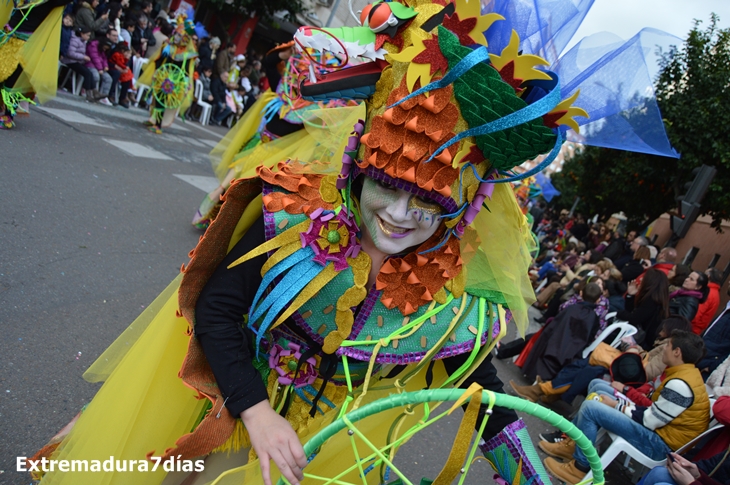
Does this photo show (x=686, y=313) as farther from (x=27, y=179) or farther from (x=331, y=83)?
(x=27, y=179)

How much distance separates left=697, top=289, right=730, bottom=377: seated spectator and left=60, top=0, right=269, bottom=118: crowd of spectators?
9.52m

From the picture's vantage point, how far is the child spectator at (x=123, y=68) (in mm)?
10453

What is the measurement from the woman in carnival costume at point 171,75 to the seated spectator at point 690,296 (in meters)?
8.53

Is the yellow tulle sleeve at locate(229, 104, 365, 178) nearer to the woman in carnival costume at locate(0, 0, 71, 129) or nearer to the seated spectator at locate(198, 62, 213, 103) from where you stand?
the woman in carnival costume at locate(0, 0, 71, 129)

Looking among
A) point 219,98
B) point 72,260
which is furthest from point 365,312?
point 219,98

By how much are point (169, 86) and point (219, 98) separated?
532 centimetres

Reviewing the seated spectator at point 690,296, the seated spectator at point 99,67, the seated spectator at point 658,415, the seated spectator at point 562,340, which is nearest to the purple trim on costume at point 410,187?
the seated spectator at point 658,415

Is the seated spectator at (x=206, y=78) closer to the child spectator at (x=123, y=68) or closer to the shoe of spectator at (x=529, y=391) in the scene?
the child spectator at (x=123, y=68)

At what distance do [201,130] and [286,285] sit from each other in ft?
40.5

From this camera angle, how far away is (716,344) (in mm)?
5469

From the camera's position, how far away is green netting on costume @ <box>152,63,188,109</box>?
9750 millimetres

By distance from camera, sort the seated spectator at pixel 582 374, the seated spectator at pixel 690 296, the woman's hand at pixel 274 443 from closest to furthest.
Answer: the woman's hand at pixel 274 443 < the seated spectator at pixel 582 374 < the seated spectator at pixel 690 296

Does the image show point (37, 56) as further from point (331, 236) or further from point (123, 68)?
point (123, 68)

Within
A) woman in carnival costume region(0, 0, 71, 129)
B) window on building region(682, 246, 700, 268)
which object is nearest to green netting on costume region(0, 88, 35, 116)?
woman in carnival costume region(0, 0, 71, 129)
